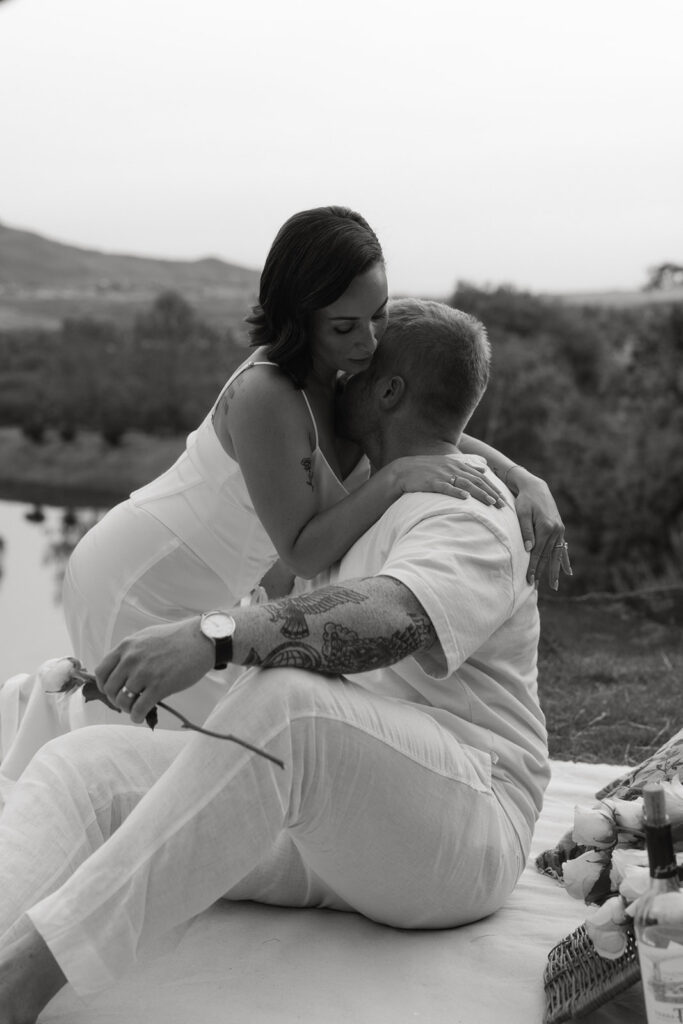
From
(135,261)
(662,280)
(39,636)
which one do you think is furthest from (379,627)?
(135,261)

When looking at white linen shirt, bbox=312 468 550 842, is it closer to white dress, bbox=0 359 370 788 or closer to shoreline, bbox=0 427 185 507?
white dress, bbox=0 359 370 788

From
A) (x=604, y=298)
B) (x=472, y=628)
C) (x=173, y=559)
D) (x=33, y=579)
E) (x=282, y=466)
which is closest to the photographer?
(x=472, y=628)

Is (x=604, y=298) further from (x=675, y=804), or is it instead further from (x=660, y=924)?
(x=660, y=924)

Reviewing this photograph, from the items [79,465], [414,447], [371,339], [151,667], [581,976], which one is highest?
[371,339]

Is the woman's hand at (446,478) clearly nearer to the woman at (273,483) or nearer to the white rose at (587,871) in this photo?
the woman at (273,483)

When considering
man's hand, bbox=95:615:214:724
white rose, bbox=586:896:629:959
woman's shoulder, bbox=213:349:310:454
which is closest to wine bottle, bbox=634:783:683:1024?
white rose, bbox=586:896:629:959

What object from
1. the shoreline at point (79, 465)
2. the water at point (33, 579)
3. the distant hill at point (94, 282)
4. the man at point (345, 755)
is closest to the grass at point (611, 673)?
the man at point (345, 755)

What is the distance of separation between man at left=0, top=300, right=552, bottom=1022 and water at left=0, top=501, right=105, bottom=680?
7891mm

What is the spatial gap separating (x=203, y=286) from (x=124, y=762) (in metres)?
28.0

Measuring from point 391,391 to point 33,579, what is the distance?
11968mm

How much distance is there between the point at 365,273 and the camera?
2.62m

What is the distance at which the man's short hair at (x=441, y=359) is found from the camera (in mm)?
2482

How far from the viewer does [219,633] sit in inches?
79.4

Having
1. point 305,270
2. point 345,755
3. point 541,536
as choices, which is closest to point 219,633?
point 345,755
